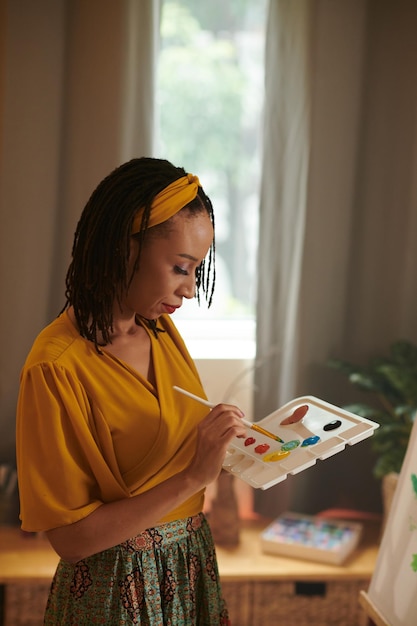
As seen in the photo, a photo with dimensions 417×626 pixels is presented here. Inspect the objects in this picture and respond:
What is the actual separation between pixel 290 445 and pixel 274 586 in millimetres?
1086

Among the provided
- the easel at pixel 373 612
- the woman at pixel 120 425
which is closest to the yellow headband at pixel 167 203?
the woman at pixel 120 425

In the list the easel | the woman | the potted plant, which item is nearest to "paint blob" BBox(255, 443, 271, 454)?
the woman

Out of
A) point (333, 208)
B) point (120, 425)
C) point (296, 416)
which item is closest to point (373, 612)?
point (296, 416)

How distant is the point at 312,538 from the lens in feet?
7.33

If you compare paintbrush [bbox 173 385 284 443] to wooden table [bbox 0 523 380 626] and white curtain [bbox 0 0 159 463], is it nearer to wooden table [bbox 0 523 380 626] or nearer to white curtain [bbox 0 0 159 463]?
wooden table [bbox 0 523 380 626]

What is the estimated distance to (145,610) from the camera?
3.75 ft

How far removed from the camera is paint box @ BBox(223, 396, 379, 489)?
44.1 inches

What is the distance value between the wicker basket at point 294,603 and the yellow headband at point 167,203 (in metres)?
1.36

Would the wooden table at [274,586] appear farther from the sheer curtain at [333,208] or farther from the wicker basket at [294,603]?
the sheer curtain at [333,208]

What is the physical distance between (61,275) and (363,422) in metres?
1.39

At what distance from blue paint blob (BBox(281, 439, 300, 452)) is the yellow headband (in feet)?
1.34

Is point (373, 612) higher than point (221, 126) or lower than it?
lower

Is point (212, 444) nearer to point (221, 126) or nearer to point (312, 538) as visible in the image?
point (312, 538)

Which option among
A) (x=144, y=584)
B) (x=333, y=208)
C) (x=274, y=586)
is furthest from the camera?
(x=333, y=208)
